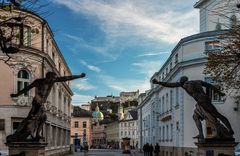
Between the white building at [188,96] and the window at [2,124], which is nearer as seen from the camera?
the window at [2,124]

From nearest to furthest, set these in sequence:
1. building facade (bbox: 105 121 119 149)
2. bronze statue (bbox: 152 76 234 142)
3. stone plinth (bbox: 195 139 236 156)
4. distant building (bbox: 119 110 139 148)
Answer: stone plinth (bbox: 195 139 236 156)
bronze statue (bbox: 152 76 234 142)
distant building (bbox: 119 110 139 148)
building facade (bbox: 105 121 119 149)

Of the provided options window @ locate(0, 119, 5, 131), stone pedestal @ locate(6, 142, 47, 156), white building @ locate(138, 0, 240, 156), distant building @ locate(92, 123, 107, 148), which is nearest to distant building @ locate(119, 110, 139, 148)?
distant building @ locate(92, 123, 107, 148)

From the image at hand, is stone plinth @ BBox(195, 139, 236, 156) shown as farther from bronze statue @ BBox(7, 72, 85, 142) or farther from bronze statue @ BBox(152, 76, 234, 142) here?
bronze statue @ BBox(7, 72, 85, 142)

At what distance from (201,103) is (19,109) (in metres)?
21.0

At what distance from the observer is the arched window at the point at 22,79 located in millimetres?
34438

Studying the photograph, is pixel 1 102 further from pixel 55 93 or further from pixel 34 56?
pixel 55 93

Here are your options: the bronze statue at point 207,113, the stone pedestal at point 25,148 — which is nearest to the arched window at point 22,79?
the stone pedestal at point 25,148

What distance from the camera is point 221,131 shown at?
14523mm

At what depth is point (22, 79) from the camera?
34719 millimetres

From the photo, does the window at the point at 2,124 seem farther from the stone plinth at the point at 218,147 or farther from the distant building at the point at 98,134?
the distant building at the point at 98,134

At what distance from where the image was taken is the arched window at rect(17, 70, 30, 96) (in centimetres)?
3444

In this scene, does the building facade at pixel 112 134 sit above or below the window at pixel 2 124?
below

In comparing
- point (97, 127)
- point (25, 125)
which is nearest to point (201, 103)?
point (25, 125)

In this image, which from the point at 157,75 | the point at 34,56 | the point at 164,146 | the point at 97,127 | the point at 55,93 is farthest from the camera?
the point at 97,127
